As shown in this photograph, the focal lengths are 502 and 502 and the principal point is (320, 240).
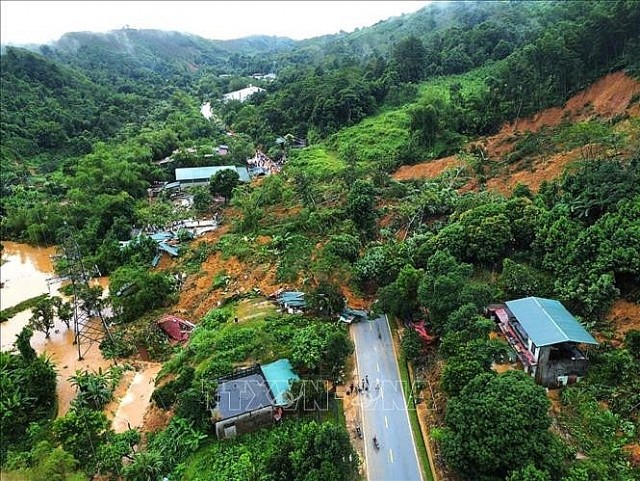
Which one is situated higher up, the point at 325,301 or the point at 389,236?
the point at 389,236

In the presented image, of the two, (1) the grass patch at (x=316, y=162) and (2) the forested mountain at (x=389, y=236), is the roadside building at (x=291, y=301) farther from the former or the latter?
(1) the grass patch at (x=316, y=162)

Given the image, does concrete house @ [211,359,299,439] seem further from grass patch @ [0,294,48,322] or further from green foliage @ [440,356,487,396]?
grass patch @ [0,294,48,322]

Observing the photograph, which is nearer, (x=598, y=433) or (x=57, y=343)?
(x=598, y=433)

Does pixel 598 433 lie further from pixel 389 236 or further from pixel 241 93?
pixel 241 93

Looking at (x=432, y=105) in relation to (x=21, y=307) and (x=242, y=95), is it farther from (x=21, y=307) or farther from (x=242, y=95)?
(x=242, y=95)

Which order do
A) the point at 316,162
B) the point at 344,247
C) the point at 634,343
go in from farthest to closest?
the point at 316,162 < the point at 344,247 < the point at 634,343

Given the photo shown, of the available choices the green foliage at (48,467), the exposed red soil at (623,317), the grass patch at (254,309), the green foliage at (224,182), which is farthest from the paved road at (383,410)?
the green foliage at (224,182)

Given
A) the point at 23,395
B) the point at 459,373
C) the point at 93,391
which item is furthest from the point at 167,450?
the point at 459,373

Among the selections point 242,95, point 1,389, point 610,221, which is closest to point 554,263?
point 610,221
